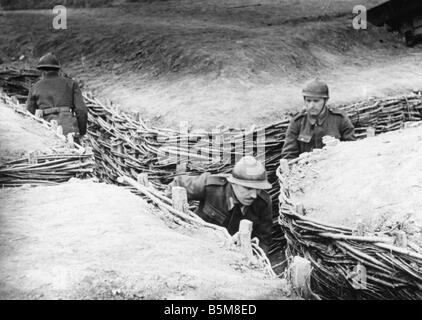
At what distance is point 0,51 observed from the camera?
34.4ft

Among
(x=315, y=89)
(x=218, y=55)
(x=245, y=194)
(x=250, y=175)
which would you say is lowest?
(x=245, y=194)

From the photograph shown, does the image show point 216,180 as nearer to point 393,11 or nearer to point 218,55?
point 218,55

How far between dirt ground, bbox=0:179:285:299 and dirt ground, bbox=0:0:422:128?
3.21 m

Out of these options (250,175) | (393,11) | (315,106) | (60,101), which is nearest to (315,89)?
(315,106)

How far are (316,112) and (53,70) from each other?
8.62ft

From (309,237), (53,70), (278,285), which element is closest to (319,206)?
(309,237)

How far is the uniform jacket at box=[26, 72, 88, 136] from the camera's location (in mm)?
7238

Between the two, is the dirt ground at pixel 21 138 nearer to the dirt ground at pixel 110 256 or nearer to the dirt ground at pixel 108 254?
the dirt ground at pixel 108 254

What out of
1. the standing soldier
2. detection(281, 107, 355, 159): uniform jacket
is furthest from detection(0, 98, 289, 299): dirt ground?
the standing soldier

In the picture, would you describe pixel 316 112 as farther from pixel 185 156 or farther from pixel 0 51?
pixel 0 51

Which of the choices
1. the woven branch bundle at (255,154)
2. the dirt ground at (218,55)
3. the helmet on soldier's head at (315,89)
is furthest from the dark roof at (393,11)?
the helmet on soldier's head at (315,89)

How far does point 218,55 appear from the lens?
8.89 metres

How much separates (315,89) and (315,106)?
0.14 metres

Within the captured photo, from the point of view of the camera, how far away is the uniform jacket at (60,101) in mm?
7238
